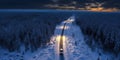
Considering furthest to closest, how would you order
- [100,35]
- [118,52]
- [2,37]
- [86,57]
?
[100,35], [2,37], [118,52], [86,57]

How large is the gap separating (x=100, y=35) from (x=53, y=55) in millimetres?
7022

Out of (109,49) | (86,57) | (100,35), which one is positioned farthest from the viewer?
(100,35)

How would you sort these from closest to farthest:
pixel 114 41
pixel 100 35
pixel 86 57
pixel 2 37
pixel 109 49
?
pixel 86 57, pixel 109 49, pixel 114 41, pixel 2 37, pixel 100 35

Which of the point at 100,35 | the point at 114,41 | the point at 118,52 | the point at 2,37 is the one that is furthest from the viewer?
the point at 100,35

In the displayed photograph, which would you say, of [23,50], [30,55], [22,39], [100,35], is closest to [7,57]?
[30,55]

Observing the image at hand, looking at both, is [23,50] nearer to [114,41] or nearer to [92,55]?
[92,55]

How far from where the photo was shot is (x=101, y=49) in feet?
49.1

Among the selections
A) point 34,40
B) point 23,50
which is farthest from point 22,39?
point 23,50

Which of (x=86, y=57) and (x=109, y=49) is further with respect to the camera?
(x=109, y=49)

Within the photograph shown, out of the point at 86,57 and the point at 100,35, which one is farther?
the point at 100,35

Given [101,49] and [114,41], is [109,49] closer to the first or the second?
[101,49]

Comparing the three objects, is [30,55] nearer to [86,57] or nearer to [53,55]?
[53,55]

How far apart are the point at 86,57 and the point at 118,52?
5.79 feet

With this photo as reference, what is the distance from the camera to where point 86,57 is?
41.2ft
